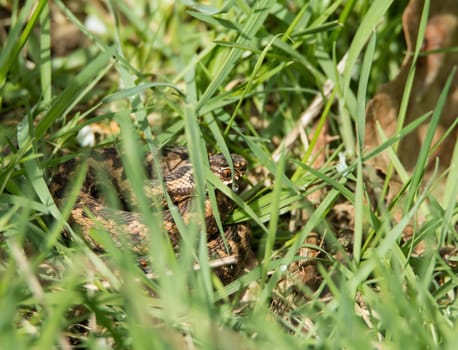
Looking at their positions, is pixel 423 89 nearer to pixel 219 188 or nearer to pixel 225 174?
pixel 225 174

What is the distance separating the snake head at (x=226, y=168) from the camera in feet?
16.8

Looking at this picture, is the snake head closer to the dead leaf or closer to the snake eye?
the snake eye

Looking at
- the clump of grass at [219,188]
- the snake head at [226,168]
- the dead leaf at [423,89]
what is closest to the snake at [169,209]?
the snake head at [226,168]

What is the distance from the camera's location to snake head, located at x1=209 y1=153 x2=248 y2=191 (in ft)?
16.8

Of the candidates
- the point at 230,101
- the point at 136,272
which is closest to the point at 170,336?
the point at 136,272

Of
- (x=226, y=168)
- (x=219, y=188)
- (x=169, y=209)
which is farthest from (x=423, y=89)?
(x=169, y=209)

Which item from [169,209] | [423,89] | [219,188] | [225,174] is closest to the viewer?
[219,188]

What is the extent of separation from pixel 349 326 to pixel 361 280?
2.34ft

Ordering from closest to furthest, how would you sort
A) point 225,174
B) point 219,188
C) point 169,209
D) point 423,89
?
point 219,188 → point 169,209 → point 225,174 → point 423,89

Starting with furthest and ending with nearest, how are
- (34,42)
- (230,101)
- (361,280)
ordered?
(34,42) → (230,101) → (361,280)

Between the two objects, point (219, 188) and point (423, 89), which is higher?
point (423, 89)

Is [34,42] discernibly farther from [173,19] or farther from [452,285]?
[452,285]

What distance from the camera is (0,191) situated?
14.4 feet

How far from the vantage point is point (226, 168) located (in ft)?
Answer: 17.0
